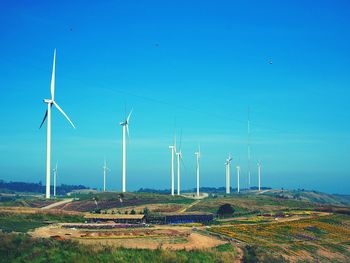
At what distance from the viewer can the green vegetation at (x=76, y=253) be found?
6003 cm

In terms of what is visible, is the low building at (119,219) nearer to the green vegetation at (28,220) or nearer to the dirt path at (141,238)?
the green vegetation at (28,220)

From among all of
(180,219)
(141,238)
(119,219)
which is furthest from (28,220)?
(180,219)

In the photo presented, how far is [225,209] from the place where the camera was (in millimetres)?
127438

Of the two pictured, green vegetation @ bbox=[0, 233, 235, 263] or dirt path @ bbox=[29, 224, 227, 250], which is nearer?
green vegetation @ bbox=[0, 233, 235, 263]

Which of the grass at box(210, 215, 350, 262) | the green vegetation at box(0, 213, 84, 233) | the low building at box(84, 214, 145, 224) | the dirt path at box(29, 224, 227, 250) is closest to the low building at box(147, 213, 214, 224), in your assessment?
the low building at box(84, 214, 145, 224)

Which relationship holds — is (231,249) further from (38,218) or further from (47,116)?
(47,116)

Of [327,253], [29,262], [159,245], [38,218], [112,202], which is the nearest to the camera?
[29,262]

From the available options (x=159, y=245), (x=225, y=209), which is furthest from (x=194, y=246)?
(x=225, y=209)

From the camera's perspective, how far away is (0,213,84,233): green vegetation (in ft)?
277

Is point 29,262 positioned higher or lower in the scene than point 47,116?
lower

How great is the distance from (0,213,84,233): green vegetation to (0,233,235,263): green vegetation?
1648 centimetres

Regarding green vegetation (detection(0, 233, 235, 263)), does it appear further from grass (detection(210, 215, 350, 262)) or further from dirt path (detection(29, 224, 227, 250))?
grass (detection(210, 215, 350, 262))

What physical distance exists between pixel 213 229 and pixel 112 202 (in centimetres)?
7528

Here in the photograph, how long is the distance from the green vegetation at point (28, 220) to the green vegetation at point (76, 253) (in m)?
16.5
